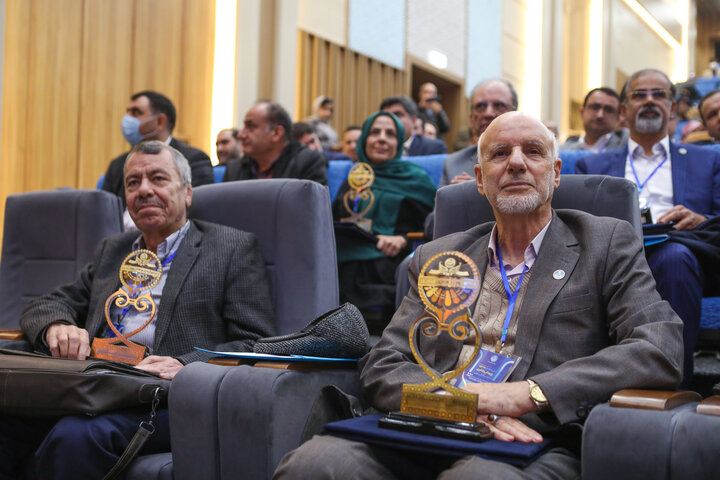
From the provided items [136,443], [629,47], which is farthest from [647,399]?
[629,47]

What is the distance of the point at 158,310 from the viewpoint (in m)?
2.16

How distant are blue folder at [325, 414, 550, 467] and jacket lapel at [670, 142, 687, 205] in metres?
1.75

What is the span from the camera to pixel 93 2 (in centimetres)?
546

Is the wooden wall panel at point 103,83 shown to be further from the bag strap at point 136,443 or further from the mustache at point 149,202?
the bag strap at point 136,443

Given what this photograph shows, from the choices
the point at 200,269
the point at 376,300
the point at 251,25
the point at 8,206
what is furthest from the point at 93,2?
the point at 200,269

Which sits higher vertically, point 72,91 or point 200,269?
point 72,91

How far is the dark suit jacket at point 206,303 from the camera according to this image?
Result: 211cm

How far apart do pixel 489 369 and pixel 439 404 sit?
0.20 meters

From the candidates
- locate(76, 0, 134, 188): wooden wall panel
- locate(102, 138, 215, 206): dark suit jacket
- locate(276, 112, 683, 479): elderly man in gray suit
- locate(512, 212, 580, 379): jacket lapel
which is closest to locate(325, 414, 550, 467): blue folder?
locate(276, 112, 683, 479): elderly man in gray suit

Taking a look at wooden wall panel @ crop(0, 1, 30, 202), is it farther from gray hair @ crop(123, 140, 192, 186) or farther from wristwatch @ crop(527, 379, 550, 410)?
wristwatch @ crop(527, 379, 550, 410)

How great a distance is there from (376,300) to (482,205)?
4.89 feet

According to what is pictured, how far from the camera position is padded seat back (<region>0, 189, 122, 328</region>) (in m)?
2.86

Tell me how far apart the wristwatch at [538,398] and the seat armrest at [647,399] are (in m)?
0.16

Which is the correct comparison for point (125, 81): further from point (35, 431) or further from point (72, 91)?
point (35, 431)
